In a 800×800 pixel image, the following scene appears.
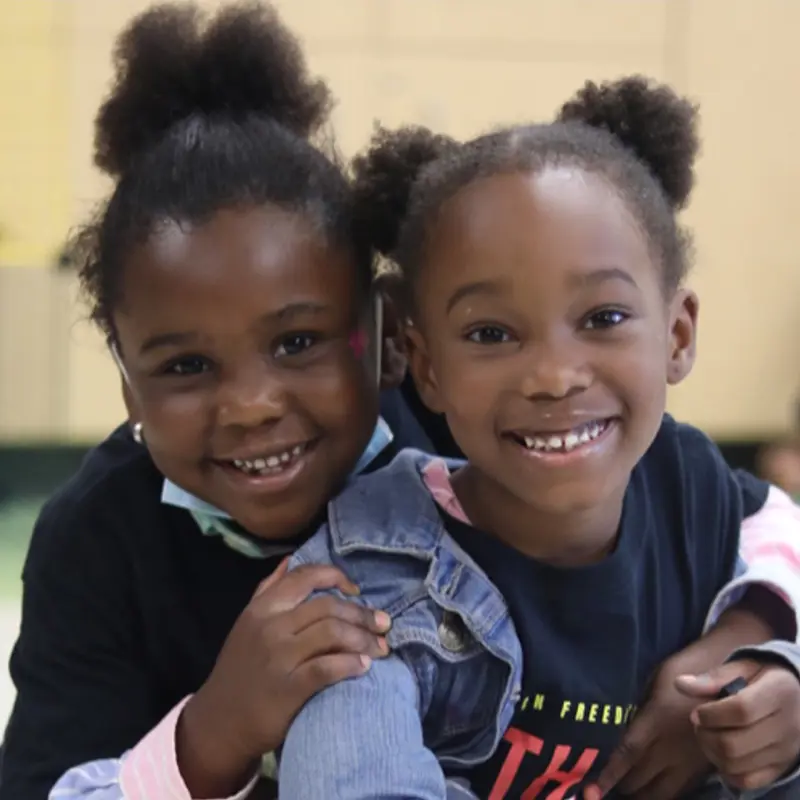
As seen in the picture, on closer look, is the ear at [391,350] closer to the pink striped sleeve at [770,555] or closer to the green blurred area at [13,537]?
the pink striped sleeve at [770,555]

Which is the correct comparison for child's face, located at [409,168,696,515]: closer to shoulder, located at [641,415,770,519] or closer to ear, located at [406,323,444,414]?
ear, located at [406,323,444,414]

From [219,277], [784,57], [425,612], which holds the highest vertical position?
[784,57]

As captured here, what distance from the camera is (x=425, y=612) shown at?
2.27 ft

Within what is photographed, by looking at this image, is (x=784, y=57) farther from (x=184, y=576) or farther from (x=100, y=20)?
(x=184, y=576)

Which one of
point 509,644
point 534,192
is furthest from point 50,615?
point 534,192

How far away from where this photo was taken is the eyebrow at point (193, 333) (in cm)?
76

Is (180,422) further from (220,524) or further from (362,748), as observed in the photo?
(362,748)

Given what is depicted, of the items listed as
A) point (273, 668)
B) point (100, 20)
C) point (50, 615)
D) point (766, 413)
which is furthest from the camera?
point (766, 413)

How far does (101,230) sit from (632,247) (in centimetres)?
41

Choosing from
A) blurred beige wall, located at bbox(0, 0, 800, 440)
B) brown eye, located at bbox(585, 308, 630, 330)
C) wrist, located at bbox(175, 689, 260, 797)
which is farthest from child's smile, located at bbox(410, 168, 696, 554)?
blurred beige wall, located at bbox(0, 0, 800, 440)

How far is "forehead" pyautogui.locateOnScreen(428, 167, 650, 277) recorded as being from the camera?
0.67 m

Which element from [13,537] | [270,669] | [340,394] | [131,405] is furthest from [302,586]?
[13,537]

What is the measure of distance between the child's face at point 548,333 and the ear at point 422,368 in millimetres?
24

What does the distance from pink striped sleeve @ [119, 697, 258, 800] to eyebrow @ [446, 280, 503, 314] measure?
0.34 meters
